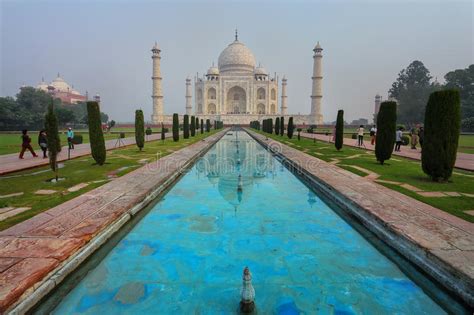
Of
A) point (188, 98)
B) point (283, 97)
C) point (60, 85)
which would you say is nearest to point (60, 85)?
point (60, 85)

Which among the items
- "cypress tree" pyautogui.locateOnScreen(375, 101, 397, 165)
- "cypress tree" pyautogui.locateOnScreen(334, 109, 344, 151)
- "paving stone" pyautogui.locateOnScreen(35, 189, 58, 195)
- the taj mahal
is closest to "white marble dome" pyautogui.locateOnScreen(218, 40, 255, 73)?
the taj mahal

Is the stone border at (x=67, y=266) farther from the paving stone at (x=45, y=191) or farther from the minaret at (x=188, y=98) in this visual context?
the minaret at (x=188, y=98)

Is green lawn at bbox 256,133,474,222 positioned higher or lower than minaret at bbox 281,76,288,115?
lower

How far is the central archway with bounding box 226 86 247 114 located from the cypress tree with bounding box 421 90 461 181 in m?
53.3

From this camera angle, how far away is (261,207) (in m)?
4.80

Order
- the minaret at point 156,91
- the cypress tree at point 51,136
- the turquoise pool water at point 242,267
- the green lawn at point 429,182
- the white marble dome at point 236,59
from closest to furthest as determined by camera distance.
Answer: the turquoise pool water at point 242,267, the green lawn at point 429,182, the cypress tree at point 51,136, the minaret at point 156,91, the white marble dome at point 236,59

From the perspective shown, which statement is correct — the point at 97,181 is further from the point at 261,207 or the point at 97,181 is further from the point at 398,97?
the point at 398,97

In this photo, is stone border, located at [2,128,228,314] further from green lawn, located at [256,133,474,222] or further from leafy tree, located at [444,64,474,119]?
leafy tree, located at [444,64,474,119]

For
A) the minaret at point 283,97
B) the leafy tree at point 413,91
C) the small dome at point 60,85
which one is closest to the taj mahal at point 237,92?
the minaret at point 283,97

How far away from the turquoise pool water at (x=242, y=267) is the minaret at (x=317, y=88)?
4629 centimetres

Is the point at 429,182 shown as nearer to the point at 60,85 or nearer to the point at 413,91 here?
the point at 413,91

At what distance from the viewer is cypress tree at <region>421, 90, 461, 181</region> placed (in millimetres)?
5922

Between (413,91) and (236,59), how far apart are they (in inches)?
1183

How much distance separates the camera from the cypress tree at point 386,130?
27.4ft
